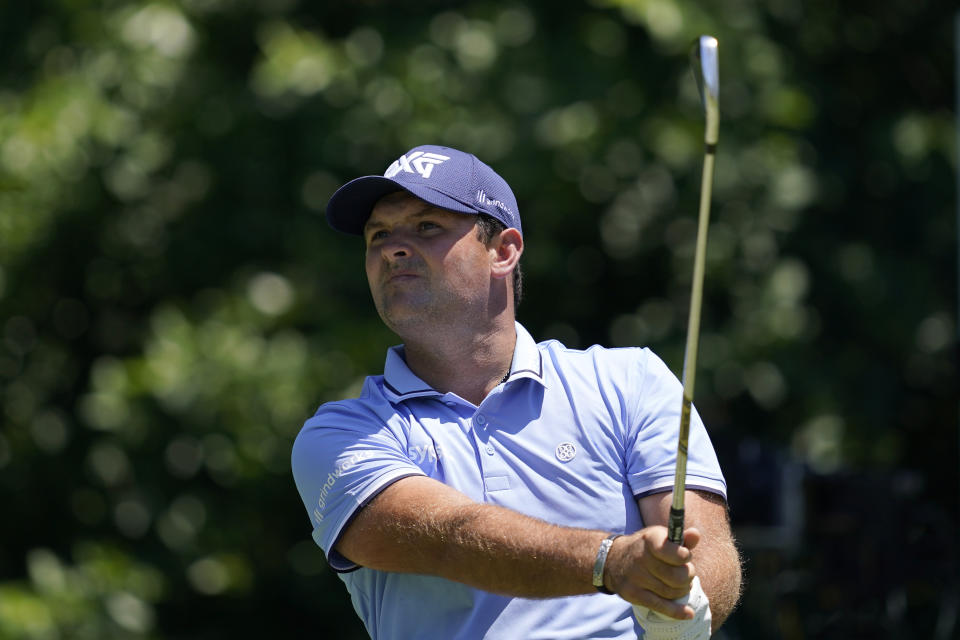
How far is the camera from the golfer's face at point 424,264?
2730 millimetres

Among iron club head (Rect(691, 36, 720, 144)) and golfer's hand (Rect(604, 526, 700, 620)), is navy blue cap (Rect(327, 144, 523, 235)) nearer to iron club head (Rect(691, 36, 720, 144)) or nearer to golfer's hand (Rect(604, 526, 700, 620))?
iron club head (Rect(691, 36, 720, 144))

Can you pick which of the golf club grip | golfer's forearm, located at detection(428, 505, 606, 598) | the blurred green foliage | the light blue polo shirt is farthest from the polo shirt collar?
the blurred green foliage

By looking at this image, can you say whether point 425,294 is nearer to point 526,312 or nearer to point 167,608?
point 526,312

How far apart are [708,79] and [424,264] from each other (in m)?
0.81

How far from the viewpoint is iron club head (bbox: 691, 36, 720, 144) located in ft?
6.96

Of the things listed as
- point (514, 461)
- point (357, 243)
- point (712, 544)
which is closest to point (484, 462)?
point (514, 461)

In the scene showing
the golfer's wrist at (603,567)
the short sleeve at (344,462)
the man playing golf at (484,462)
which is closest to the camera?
the golfer's wrist at (603,567)

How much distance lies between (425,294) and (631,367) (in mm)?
433

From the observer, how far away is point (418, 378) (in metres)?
2.72

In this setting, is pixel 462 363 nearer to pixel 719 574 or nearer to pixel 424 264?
pixel 424 264

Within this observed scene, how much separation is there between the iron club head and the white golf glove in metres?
0.70

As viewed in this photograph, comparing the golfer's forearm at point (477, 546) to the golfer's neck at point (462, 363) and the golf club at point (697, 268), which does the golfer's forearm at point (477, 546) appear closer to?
the golf club at point (697, 268)

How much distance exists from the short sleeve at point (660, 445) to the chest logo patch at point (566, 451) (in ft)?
0.38

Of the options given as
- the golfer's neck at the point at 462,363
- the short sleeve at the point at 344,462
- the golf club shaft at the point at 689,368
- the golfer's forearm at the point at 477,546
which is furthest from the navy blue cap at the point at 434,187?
the golf club shaft at the point at 689,368
